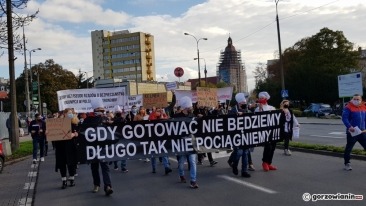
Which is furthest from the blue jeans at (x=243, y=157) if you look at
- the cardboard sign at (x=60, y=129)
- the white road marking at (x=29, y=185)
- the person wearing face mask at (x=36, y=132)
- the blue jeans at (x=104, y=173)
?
the person wearing face mask at (x=36, y=132)

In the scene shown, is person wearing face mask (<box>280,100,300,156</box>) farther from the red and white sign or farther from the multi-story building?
the multi-story building

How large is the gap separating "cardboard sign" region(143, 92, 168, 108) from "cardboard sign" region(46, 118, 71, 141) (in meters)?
9.62

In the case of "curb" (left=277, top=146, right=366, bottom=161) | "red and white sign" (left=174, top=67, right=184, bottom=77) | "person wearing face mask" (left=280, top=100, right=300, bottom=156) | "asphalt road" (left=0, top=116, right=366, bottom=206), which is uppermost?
"red and white sign" (left=174, top=67, right=184, bottom=77)

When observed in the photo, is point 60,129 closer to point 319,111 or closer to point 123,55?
point 319,111

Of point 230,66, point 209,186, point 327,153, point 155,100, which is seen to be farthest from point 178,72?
point 230,66

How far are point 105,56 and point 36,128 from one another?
13751 cm

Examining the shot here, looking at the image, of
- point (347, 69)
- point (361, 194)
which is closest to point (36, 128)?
point (361, 194)

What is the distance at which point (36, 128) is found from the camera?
1566cm

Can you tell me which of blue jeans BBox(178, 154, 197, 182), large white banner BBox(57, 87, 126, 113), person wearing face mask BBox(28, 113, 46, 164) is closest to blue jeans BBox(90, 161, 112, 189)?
blue jeans BBox(178, 154, 197, 182)

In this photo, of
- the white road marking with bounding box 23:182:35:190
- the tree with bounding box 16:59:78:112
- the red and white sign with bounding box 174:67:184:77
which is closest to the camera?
the white road marking with bounding box 23:182:35:190

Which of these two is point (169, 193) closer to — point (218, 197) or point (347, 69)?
point (218, 197)

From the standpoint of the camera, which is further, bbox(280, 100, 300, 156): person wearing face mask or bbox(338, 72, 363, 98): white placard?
bbox(338, 72, 363, 98): white placard

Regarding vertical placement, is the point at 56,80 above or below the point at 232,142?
above

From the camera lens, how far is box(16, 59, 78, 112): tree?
80375mm
